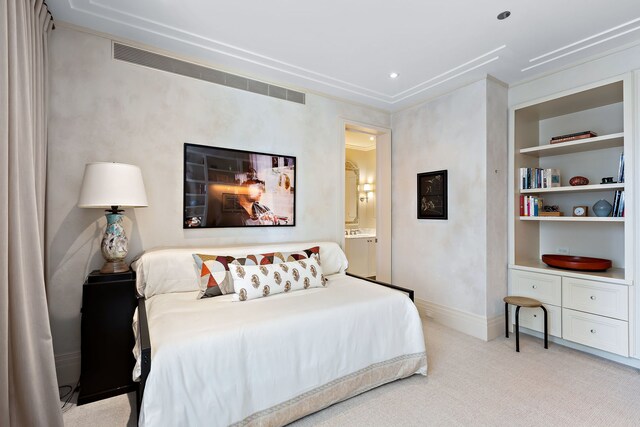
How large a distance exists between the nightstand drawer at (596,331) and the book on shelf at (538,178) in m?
1.29

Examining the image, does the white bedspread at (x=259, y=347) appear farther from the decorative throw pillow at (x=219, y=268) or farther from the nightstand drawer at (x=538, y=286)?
the nightstand drawer at (x=538, y=286)

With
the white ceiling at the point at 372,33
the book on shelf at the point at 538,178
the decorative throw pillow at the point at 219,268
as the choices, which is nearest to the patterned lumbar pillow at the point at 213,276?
the decorative throw pillow at the point at 219,268

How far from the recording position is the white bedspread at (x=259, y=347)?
155cm

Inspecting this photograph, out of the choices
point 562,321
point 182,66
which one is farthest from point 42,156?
point 562,321

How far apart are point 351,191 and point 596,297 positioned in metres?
4.11

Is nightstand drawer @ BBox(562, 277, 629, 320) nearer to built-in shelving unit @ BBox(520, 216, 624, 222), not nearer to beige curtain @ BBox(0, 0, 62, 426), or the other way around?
built-in shelving unit @ BBox(520, 216, 624, 222)

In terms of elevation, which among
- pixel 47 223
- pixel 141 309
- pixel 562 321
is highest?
pixel 47 223

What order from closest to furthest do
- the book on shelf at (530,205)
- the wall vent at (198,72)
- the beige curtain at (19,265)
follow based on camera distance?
the beige curtain at (19,265) < the wall vent at (198,72) < the book on shelf at (530,205)

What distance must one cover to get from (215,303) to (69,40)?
2.33m

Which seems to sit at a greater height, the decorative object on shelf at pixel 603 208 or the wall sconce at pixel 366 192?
the wall sconce at pixel 366 192

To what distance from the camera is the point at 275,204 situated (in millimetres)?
3344

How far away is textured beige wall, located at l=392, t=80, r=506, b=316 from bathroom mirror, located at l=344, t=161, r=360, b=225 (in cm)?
193

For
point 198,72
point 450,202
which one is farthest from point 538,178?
point 198,72

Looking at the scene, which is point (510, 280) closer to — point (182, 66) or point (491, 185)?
point (491, 185)
